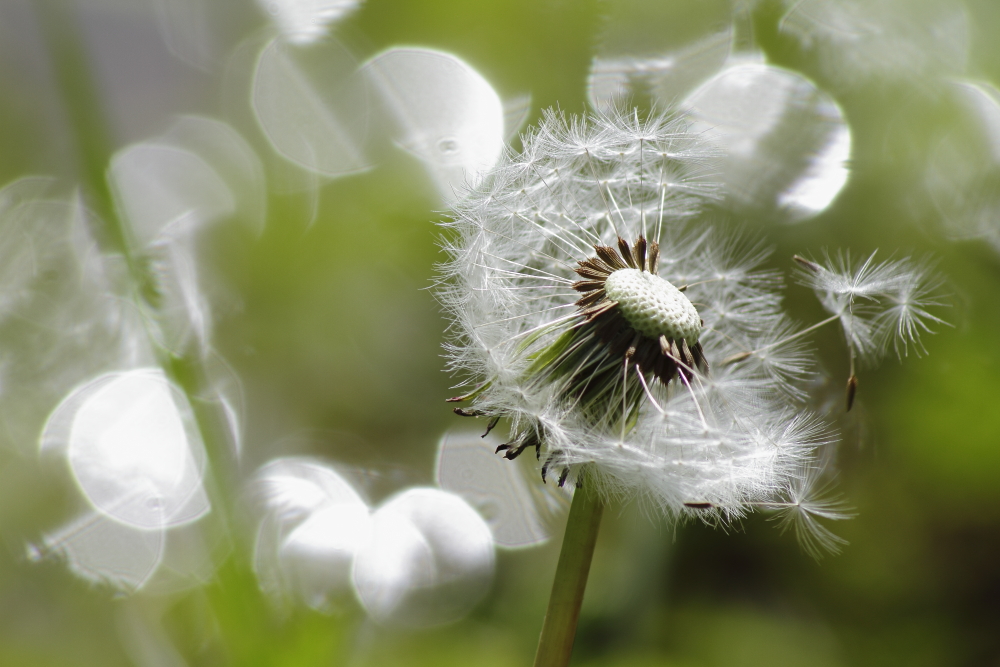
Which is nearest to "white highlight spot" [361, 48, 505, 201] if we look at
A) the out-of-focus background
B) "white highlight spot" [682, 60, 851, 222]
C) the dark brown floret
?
the out-of-focus background

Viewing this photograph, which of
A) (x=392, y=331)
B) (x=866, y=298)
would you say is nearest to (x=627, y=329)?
(x=866, y=298)

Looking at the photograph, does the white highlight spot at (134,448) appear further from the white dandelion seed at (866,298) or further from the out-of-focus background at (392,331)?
the white dandelion seed at (866,298)

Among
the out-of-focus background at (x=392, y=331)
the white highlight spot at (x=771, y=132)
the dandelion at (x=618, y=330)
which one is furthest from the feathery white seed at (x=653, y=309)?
the white highlight spot at (x=771, y=132)

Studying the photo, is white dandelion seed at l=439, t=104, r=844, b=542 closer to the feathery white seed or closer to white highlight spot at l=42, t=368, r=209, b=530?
the feathery white seed

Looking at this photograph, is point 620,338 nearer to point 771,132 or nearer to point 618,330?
point 618,330

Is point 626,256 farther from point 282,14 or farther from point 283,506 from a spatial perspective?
point 282,14

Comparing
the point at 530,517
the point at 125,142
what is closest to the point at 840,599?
the point at 530,517

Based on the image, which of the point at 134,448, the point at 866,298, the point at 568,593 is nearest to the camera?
the point at 568,593
